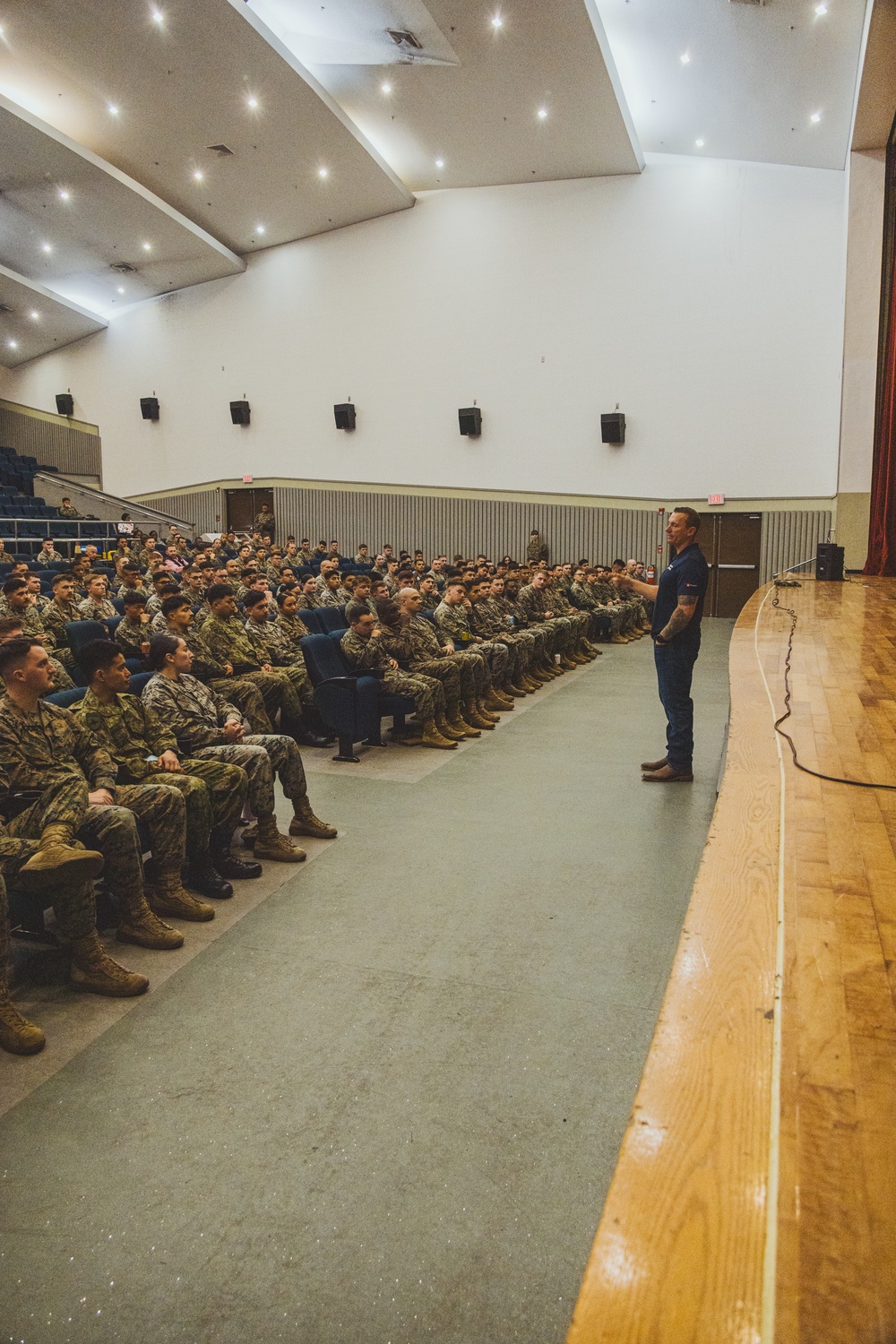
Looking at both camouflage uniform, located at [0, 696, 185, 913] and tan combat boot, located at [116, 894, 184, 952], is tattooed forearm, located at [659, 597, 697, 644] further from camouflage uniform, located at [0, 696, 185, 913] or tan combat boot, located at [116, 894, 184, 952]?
tan combat boot, located at [116, 894, 184, 952]

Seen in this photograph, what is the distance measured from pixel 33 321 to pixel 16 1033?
54.7 feet

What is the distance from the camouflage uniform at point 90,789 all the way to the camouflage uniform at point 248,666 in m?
1.86

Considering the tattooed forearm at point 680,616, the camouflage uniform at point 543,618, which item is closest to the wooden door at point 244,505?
the camouflage uniform at point 543,618

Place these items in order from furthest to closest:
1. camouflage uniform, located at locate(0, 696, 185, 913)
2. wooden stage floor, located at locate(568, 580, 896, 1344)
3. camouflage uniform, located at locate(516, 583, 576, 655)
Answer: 1. camouflage uniform, located at locate(516, 583, 576, 655)
2. camouflage uniform, located at locate(0, 696, 185, 913)
3. wooden stage floor, located at locate(568, 580, 896, 1344)

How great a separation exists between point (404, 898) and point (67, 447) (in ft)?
54.3

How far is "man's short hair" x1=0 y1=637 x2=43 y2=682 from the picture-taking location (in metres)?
2.43

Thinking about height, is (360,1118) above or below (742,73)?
below

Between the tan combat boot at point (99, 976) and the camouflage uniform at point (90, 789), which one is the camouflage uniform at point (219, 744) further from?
the tan combat boot at point (99, 976)

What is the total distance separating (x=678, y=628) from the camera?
3746 mm

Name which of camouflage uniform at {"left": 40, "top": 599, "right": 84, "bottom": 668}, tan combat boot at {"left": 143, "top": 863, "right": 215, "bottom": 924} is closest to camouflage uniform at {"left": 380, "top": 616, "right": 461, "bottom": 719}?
camouflage uniform at {"left": 40, "top": 599, "right": 84, "bottom": 668}

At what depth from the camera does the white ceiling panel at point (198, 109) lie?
8.78 meters

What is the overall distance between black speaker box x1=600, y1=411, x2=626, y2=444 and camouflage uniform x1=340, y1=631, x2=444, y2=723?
7.90 m

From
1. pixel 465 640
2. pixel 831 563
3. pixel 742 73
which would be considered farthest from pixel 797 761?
pixel 742 73

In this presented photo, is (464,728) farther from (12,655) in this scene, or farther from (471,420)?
(471,420)
